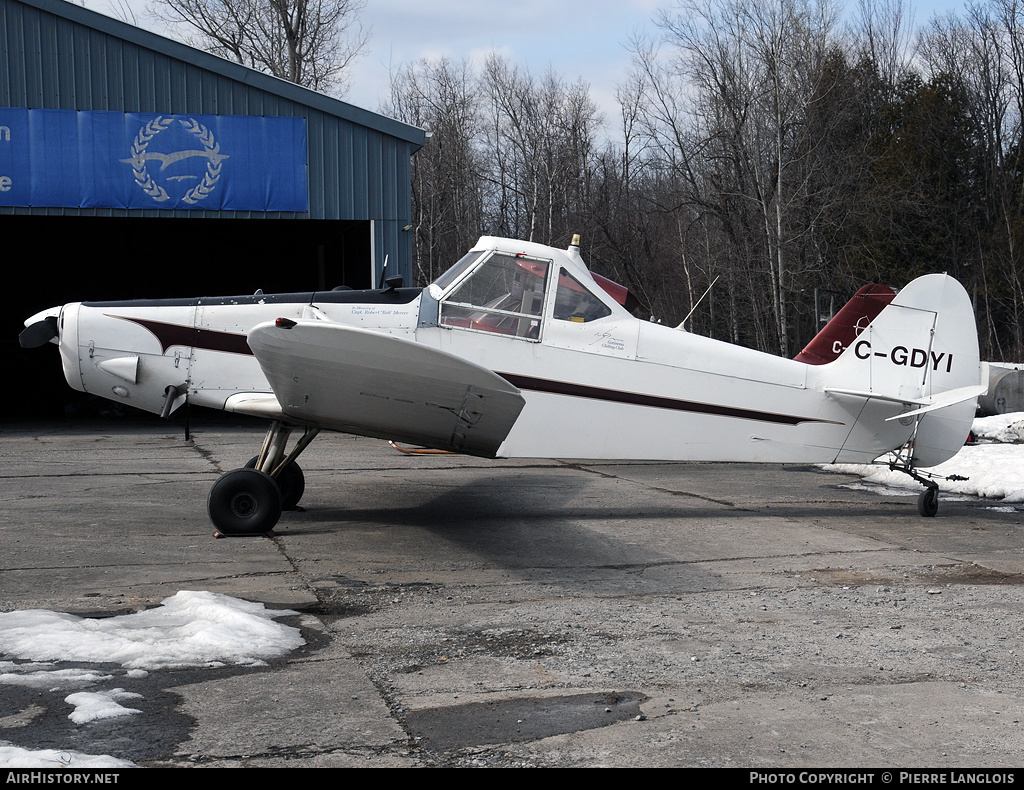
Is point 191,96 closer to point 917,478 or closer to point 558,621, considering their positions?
point 917,478

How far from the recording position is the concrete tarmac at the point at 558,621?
3.39m

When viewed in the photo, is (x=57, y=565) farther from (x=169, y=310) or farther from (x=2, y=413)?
(x=2, y=413)

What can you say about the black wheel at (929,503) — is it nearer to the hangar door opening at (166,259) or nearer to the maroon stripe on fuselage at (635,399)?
the maroon stripe on fuselage at (635,399)

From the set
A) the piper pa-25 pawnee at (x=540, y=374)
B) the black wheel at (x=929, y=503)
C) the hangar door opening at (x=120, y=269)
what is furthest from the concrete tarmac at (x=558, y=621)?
the hangar door opening at (x=120, y=269)

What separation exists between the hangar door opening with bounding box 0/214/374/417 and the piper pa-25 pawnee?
19001 mm

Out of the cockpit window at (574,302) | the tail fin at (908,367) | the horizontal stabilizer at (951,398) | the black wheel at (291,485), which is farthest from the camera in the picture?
the black wheel at (291,485)

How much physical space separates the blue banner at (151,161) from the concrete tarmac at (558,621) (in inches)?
336

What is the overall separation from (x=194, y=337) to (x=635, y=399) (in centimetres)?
370

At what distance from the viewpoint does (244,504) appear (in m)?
7.32

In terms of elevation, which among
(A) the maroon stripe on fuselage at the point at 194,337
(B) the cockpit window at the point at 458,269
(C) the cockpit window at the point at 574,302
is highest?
(B) the cockpit window at the point at 458,269

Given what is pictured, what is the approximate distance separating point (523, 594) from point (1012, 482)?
23.1 ft

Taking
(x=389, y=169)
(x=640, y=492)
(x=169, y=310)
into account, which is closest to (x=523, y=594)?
(x=169, y=310)

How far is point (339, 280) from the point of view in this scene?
24469mm

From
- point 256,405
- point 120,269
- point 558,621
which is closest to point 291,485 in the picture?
point 256,405
